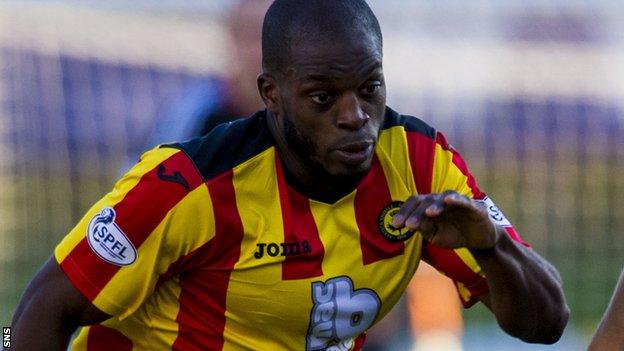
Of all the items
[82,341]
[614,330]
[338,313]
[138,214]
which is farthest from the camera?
[82,341]

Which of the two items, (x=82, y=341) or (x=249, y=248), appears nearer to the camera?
(x=249, y=248)

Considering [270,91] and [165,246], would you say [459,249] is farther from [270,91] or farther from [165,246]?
[165,246]

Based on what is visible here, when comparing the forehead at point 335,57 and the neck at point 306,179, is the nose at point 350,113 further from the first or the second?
the neck at point 306,179

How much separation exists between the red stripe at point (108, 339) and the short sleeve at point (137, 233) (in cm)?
30

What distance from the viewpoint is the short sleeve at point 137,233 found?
13.0 feet

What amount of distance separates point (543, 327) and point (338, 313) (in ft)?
2.09

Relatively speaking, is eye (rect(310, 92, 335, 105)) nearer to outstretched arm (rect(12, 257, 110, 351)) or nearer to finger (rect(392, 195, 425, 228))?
finger (rect(392, 195, 425, 228))

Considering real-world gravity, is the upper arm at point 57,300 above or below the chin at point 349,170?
below

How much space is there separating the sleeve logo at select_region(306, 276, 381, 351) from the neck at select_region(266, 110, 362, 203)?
27 cm

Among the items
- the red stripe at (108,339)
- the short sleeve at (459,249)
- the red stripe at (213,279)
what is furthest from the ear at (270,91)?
the red stripe at (108,339)

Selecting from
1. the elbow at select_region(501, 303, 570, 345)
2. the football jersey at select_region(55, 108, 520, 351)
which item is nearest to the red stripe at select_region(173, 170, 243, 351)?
the football jersey at select_region(55, 108, 520, 351)

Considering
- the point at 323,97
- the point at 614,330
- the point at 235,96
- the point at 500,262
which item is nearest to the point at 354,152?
the point at 323,97

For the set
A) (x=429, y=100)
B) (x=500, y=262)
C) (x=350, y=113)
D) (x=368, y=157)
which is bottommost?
(x=429, y=100)

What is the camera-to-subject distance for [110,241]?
3.98 metres
